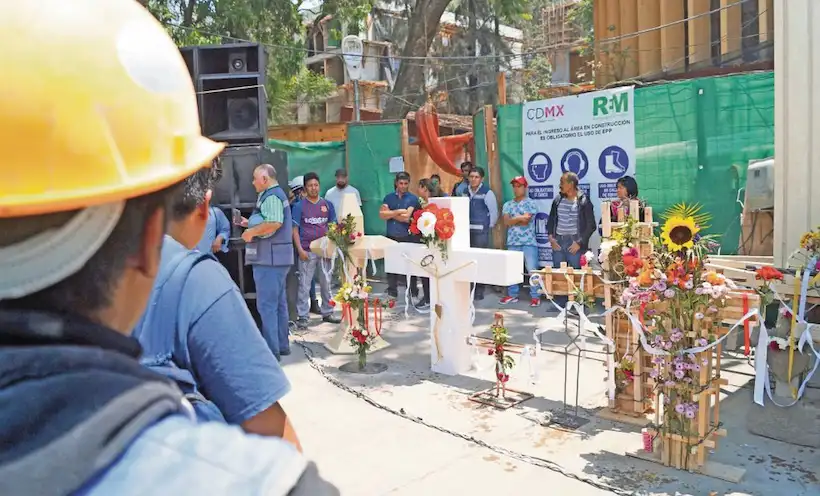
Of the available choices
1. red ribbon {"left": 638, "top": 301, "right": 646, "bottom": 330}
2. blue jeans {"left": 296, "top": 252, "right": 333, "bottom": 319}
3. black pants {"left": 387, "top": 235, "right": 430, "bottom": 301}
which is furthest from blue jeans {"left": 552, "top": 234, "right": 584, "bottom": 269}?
red ribbon {"left": 638, "top": 301, "right": 646, "bottom": 330}

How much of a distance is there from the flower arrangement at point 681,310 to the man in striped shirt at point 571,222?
4008 mm

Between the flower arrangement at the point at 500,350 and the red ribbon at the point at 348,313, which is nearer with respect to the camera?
the flower arrangement at the point at 500,350

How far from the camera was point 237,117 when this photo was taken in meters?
7.01

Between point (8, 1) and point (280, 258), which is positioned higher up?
point (8, 1)

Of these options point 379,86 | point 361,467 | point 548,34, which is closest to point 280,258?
point 361,467

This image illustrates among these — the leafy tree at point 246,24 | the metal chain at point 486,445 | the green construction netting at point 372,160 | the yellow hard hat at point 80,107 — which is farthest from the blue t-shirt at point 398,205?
the yellow hard hat at point 80,107

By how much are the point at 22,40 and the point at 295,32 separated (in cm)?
1578

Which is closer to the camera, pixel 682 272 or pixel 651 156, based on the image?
pixel 682 272

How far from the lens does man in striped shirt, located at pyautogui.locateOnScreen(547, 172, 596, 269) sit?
25.6ft

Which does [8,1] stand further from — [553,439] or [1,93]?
[553,439]

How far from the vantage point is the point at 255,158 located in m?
6.57

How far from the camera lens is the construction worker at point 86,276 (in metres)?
0.63

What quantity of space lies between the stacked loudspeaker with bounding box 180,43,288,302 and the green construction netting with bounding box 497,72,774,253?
3.99 metres

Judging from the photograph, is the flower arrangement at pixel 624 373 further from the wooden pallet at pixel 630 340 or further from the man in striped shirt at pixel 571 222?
the man in striped shirt at pixel 571 222
